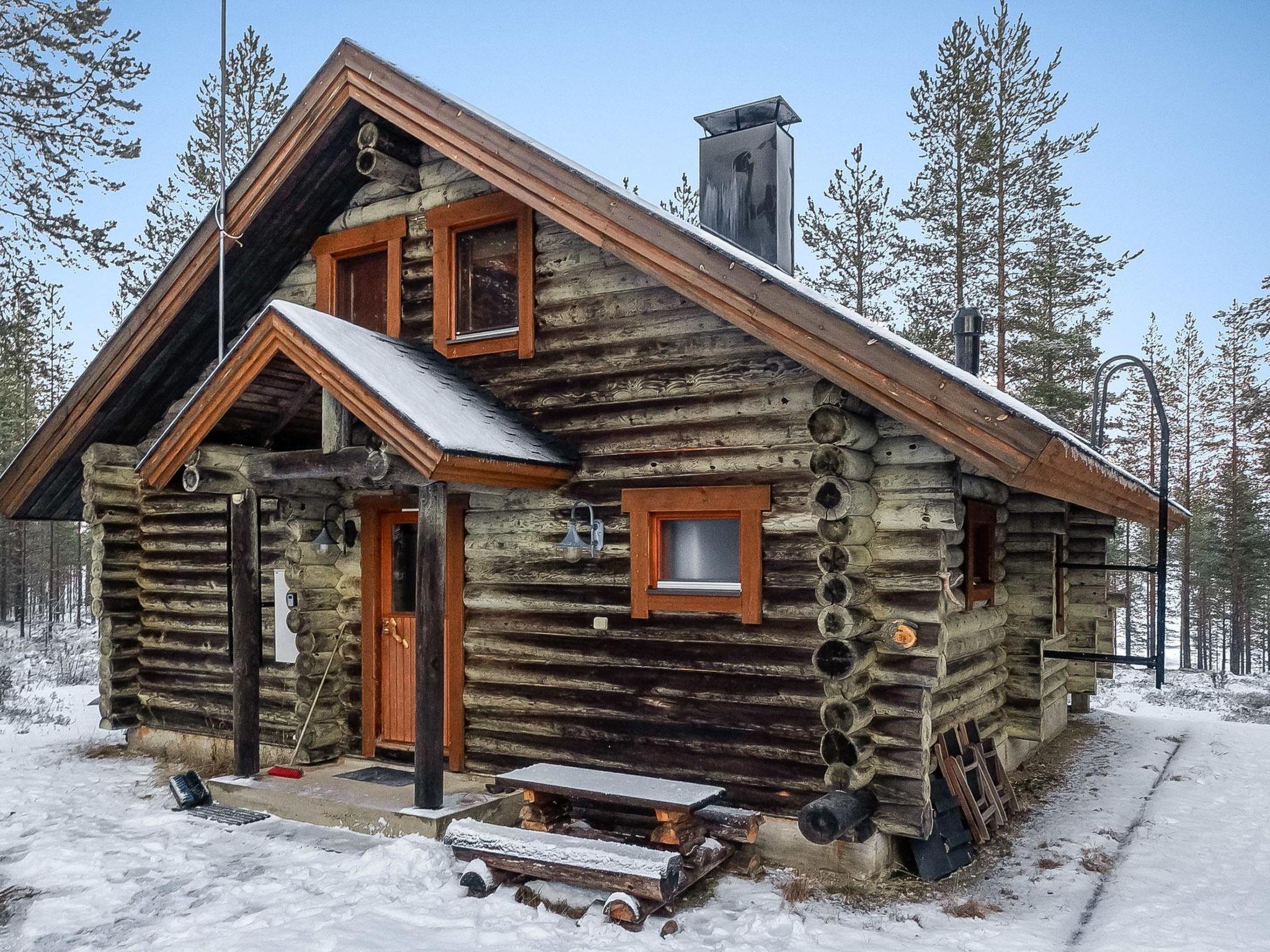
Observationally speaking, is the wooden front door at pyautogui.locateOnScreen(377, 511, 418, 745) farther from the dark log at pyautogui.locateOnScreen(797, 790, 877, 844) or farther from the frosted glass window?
the dark log at pyautogui.locateOnScreen(797, 790, 877, 844)

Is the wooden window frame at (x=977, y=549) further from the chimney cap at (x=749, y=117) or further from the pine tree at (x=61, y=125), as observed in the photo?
the pine tree at (x=61, y=125)

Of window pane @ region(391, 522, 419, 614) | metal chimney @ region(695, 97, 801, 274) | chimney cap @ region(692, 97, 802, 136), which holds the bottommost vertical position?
window pane @ region(391, 522, 419, 614)

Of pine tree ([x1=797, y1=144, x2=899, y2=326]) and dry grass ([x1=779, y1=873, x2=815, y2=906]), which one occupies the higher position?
pine tree ([x1=797, y1=144, x2=899, y2=326])

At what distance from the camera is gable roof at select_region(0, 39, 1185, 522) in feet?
19.9

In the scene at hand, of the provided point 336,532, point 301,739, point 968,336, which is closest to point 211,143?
point 336,532

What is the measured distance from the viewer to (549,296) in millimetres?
8578

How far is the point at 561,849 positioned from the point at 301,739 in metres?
4.25

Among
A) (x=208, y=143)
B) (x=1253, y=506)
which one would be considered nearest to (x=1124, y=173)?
(x=1253, y=506)

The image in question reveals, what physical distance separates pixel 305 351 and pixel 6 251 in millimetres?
10506

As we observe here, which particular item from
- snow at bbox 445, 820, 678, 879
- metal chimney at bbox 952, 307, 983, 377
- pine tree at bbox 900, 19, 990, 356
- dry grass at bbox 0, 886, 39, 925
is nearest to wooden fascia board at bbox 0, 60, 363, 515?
dry grass at bbox 0, 886, 39, 925

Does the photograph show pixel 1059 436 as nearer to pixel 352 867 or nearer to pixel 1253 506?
pixel 352 867

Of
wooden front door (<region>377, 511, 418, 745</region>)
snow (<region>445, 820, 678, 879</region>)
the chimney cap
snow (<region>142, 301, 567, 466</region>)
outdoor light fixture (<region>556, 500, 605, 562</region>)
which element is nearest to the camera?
snow (<region>445, 820, 678, 879</region>)

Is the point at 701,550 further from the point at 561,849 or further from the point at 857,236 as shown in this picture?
the point at 857,236

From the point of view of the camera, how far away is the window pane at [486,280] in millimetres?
8977
